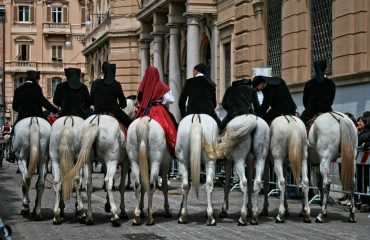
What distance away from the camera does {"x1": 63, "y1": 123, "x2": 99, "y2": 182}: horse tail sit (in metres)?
13.9

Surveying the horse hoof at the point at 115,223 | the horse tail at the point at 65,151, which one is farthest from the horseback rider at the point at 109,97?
the horse hoof at the point at 115,223

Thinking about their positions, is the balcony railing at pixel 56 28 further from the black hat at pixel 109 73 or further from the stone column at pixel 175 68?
the black hat at pixel 109 73

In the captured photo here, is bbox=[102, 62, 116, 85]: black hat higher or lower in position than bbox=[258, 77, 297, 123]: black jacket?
higher

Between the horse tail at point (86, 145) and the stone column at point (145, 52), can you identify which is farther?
the stone column at point (145, 52)

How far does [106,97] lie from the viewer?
47.8 ft

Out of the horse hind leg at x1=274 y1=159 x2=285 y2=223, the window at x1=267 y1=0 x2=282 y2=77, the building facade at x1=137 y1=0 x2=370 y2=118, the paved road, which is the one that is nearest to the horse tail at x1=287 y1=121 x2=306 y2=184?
the horse hind leg at x1=274 y1=159 x2=285 y2=223

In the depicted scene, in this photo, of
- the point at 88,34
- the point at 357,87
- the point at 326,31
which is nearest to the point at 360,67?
the point at 357,87

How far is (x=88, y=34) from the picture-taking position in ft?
199

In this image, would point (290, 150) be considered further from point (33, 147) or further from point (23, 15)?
point (23, 15)

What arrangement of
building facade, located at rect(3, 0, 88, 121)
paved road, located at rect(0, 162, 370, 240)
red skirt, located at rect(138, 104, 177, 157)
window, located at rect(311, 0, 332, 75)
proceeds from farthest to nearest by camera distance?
building facade, located at rect(3, 0, 88, 121)
window, located at rect(311, 0, 332, 75)
red skirt, located at rect(138, 104, 177, 157)
paved road, located at rect(0, 162, 370, 240)

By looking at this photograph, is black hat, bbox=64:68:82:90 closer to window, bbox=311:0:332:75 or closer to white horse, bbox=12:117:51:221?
white horse, bbox=12:117:51:221

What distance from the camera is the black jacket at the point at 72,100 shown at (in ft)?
49.4

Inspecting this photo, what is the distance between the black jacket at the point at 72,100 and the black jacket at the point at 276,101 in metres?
3.13

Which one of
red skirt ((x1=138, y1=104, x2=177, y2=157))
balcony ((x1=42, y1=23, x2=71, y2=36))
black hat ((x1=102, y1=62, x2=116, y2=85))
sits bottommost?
red skirt ((x1=138, y1=104, x2=177, y2=157))
